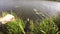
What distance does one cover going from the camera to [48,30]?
0.52 metres

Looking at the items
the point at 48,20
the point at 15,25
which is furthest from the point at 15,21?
the point at 48,20

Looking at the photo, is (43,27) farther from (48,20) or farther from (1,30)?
(1,30)

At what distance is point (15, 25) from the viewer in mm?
538

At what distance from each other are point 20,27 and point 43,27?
3.6 inches

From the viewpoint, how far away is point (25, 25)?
572mm

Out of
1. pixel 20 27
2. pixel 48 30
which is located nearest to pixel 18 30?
pixel 20 27

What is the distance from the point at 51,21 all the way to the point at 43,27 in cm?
5

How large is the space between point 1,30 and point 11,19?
0.06m

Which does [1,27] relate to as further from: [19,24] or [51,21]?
[51,21]

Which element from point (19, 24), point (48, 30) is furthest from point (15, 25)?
point (48, 30)

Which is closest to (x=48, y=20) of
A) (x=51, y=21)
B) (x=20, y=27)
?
(x=51, y=21)

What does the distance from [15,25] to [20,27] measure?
0.02 meters

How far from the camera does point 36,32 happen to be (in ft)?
1.73

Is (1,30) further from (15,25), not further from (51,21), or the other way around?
(51,21)
